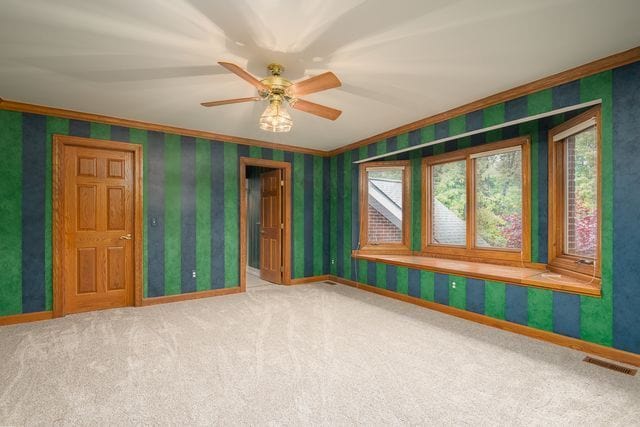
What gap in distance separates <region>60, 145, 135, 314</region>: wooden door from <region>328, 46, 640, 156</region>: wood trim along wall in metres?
3.83

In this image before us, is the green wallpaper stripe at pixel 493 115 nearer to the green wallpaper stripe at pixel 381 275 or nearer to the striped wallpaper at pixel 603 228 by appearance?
the striped wallpaper at pixel 603 228

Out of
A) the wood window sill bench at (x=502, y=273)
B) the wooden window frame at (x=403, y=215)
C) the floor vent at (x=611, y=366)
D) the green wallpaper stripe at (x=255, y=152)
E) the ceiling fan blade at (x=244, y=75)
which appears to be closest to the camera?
the ceiling fan blade at (x=244, y=75)

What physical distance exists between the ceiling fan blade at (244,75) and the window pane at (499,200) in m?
3.14

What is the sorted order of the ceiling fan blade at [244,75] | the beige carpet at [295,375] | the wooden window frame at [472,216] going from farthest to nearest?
the wooden window frame at [472,216]
the ceiling fan blade at [244,75]
the beige carpet at [295,375]

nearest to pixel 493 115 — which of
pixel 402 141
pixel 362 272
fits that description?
pixel 402 141

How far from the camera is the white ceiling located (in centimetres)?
198

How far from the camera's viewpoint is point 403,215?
5.19m

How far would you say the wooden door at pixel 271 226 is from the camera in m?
5.68

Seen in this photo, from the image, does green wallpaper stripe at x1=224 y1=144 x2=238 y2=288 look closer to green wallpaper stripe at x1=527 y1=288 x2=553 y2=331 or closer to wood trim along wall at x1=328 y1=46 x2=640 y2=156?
wood trim along wall at x1=328 y1=46 x2=640 y2=156

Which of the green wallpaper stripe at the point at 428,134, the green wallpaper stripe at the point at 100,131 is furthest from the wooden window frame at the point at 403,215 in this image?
the green wallpaper stripe at the point at 100,131

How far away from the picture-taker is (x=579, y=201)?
3299 millimetres

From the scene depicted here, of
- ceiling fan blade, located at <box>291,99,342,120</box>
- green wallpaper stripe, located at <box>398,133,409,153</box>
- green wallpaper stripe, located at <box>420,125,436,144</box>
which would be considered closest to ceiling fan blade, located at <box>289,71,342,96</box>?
ceiling fan blade, located at <box>291,99,342,120</box>

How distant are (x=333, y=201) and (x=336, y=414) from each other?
440 centimetres

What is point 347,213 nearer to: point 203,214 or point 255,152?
point 255,152
